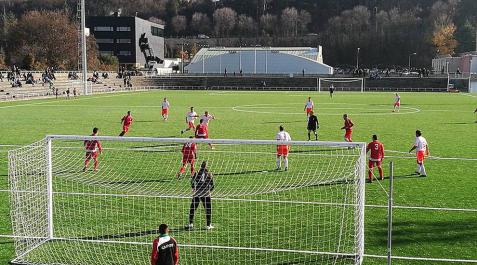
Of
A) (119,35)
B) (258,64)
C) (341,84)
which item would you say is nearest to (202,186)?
(341,84)

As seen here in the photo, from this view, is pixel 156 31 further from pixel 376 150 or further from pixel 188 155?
pixel 376 150

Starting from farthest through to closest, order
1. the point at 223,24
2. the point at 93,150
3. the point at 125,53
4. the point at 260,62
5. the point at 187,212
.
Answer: the point at 223,24 → the point at 125,53 → the point at 260,62 → the point at 93,150 → the point at 187,212

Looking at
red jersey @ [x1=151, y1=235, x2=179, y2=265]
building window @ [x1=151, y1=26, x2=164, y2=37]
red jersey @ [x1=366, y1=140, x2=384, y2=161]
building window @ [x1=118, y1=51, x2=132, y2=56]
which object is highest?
building window @ [x1=151, y1=26, x2=164, y2=37]

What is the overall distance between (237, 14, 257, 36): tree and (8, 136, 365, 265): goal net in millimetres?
161223

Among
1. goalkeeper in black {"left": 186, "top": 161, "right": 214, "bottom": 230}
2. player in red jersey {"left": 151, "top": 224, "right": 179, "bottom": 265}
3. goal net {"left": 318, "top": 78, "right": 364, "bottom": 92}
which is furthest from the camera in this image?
goal net {"left": 318, "top": 78, "right": 364, "bottom": 92}

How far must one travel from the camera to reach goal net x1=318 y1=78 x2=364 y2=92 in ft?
279

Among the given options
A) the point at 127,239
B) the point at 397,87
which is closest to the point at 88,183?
the point at 127,239

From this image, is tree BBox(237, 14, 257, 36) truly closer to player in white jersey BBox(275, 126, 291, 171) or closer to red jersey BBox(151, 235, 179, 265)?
player in white jersey BBox(275, 126, 291, 171)

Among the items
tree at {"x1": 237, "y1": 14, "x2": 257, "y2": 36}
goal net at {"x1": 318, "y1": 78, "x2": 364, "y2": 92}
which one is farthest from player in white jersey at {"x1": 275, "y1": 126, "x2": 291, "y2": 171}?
tree at {"x1": 237, "y1": 14, "x2": 257, "y2": 36}

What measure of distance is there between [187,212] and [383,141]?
15575 millimetres

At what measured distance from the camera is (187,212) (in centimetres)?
1315

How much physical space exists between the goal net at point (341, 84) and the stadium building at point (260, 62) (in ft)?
54.8

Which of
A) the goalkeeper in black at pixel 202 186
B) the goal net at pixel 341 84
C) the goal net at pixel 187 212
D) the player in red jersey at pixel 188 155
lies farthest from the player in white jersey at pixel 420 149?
the goal net at pixel 341 84

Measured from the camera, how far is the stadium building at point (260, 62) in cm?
10538
